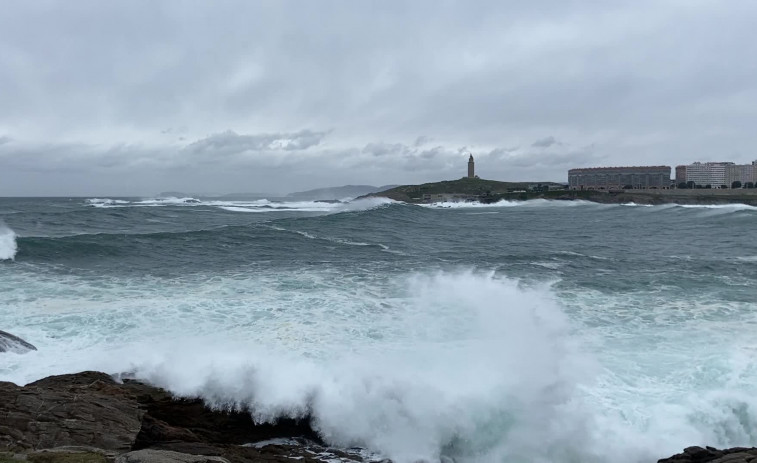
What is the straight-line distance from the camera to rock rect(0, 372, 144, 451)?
20.0 feet

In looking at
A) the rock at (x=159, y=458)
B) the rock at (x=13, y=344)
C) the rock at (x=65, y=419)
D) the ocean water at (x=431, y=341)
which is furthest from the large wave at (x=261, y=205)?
the rock at (x=159, y=458)

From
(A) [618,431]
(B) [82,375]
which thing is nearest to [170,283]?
(B) [82,375]

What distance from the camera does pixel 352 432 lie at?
8.09m

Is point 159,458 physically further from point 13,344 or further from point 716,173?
point 716,173

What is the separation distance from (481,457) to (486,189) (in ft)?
425

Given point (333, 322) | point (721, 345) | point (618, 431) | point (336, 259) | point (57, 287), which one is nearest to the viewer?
point (618, 431)

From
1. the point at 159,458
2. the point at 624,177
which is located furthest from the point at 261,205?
the point at 624,177

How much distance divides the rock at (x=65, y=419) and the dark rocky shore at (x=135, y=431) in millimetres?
10

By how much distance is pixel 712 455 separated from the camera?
6.67 meters

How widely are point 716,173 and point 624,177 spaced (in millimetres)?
28922

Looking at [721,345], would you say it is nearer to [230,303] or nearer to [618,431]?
[618,431]

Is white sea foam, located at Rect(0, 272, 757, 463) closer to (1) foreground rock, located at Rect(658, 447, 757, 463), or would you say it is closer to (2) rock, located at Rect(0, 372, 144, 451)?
(1) foreground rock, located at Rect(658, 447, 757, 463)

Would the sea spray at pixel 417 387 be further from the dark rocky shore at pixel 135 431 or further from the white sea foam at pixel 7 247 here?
the white sea foam at pixel 7 247

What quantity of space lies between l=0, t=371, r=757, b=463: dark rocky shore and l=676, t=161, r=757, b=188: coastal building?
16579cm
